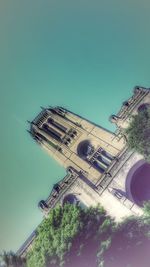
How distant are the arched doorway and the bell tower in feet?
8.21

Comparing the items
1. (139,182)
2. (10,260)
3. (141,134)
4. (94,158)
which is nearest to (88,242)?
(10,260)

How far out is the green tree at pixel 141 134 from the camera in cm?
1697

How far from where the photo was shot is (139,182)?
22734 millimetres

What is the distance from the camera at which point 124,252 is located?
45.5ft

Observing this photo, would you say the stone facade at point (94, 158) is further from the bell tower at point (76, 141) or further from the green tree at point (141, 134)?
the green tree at point (141, 134)

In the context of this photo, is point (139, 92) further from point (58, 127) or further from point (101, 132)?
point (58, 127)

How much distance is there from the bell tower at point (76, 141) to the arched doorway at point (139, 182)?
98.5 inches

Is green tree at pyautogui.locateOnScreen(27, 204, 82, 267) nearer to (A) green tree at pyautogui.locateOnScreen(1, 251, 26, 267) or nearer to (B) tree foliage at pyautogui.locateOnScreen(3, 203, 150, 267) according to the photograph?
(B) tree foliage at pyautogui.locateOnScreen(3, 203, 150, 267)

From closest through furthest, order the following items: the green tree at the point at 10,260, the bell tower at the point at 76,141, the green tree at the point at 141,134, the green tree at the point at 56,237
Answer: the green tree at the point at 56,237, the green tree at the point at 10,260, the green tree at the point at 141,134, the bell tower at the point at 76,141

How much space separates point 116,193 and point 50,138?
13.4 meters

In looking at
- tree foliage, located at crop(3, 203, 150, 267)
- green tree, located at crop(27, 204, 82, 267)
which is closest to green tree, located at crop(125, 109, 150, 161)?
tree foliage, located at crop(3, 203, 150, 267)

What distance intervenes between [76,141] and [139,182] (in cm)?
940

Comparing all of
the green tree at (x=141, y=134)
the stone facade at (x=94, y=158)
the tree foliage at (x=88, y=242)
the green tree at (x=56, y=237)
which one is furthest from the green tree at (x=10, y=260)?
the green tree at (x=141, y=134)

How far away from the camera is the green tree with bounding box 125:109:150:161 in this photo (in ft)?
55.7
